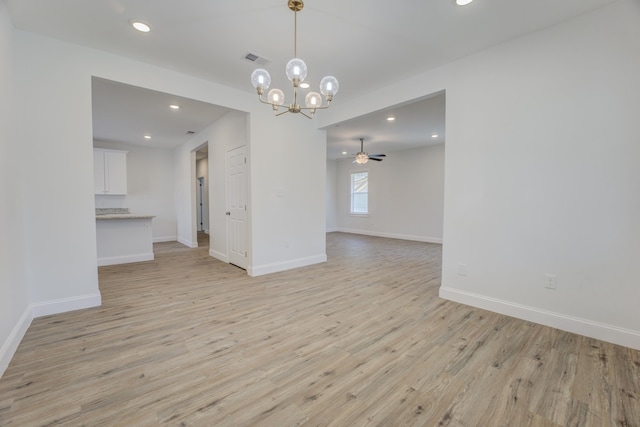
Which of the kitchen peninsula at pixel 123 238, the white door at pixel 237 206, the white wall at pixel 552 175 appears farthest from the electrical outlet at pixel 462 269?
the kitchen peninsula at pixel 123 238

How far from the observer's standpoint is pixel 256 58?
309 centimetres

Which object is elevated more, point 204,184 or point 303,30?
point 303,30

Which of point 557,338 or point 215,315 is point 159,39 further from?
point 557,338

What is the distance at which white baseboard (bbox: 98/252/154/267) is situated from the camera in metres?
5.05

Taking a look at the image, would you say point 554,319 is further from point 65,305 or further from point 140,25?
point 65,305

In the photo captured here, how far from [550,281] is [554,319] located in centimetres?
36

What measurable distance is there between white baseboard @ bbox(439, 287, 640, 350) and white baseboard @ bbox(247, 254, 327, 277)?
8.09ft

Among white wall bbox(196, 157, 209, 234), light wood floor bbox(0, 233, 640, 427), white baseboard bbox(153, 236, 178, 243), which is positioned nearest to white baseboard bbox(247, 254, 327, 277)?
light wood floor bbox(0, 233, 640, 427)

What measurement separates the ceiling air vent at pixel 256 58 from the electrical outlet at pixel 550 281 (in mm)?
3801

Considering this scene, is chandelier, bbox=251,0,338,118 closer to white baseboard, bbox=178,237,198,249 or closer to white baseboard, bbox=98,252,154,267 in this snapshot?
white baseboard, bbox=98,252,154,267

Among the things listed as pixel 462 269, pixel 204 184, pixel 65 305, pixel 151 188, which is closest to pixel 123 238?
pixel 65 305

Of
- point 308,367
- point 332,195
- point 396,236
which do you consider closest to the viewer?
point 308,367

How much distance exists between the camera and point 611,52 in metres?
2.26

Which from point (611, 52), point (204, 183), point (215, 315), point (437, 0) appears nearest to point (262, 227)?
point (215, 315)
